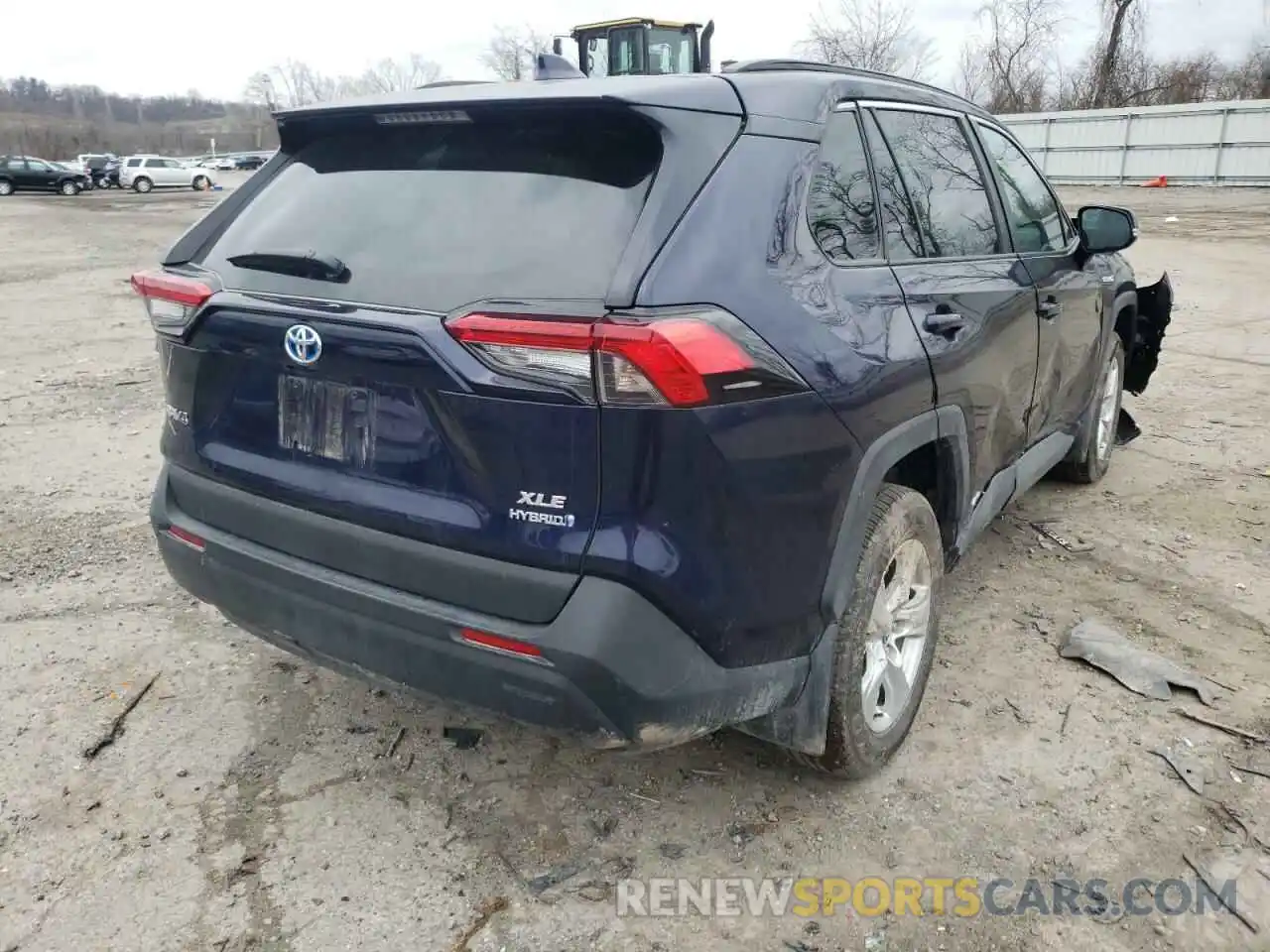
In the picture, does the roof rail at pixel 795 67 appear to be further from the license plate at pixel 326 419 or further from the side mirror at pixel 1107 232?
the side mirror at pixel 1107 232

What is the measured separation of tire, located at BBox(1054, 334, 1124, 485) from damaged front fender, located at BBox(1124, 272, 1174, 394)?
275 millimetres

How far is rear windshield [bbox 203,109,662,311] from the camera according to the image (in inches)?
82.3

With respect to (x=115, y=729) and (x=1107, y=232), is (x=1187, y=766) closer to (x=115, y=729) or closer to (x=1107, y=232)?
(x=1107, y=232)

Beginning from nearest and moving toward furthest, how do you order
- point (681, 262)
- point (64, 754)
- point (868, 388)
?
point (681, 262) < point (868, 388) < point (64, 754)

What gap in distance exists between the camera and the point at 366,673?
7.79ft

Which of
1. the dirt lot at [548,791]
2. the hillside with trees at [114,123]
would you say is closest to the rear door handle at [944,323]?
the dirt lot at [548,791]

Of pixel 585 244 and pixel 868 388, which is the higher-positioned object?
pixel 585 244

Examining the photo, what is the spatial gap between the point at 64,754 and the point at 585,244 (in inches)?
88.2

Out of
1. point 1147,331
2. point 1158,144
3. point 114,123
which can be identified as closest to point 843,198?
point 1147,331

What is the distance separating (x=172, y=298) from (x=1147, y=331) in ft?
17.1

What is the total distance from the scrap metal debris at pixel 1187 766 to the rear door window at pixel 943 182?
164 cm

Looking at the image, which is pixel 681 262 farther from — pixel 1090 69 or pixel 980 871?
pixel 1090 69

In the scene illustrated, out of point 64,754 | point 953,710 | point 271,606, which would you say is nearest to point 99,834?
point 64,754

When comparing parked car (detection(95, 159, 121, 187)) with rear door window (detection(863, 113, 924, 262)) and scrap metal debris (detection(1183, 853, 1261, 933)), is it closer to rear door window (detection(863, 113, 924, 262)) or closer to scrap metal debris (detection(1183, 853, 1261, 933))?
rear door window (detection(863, 113, 924, 262))
